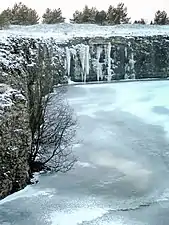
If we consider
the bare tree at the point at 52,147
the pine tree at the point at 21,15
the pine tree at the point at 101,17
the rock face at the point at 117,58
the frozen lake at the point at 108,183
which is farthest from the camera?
the pine tree at the point at 101,17

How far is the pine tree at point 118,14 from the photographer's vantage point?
40562 millimetres

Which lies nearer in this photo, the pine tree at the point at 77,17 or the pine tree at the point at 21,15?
the pine tree at the point at 21,15

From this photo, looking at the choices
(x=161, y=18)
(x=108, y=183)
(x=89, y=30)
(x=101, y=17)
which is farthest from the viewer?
(x=161, y=18)

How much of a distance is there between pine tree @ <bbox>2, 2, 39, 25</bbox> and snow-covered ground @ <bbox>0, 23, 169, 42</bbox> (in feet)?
11.4

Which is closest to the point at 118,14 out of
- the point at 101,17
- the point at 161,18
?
the point at 101,17

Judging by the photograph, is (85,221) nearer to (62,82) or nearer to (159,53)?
(62,82)

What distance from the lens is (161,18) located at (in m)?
42.6

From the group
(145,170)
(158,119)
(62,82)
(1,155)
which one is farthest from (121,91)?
(1,155)

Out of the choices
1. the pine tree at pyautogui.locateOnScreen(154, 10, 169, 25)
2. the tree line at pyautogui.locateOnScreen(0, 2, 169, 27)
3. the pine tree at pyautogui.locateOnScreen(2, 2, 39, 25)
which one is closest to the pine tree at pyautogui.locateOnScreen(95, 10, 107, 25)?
the tree line at pyautogui.locateOnScreen(0, 2, 169, 27)

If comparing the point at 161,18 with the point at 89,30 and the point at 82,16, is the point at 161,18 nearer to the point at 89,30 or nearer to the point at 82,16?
the point at 82,16

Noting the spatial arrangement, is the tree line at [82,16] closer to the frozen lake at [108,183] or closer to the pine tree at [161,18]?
the pine tree at [161,18]

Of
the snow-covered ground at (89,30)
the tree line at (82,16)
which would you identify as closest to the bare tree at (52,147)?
the snow-covered ground at (89,30)

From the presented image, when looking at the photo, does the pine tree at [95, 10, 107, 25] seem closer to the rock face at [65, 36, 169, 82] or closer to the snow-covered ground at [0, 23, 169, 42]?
the snow-covered ground at [0, 23, 169, 42]

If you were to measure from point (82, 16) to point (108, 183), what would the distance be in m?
30.0
